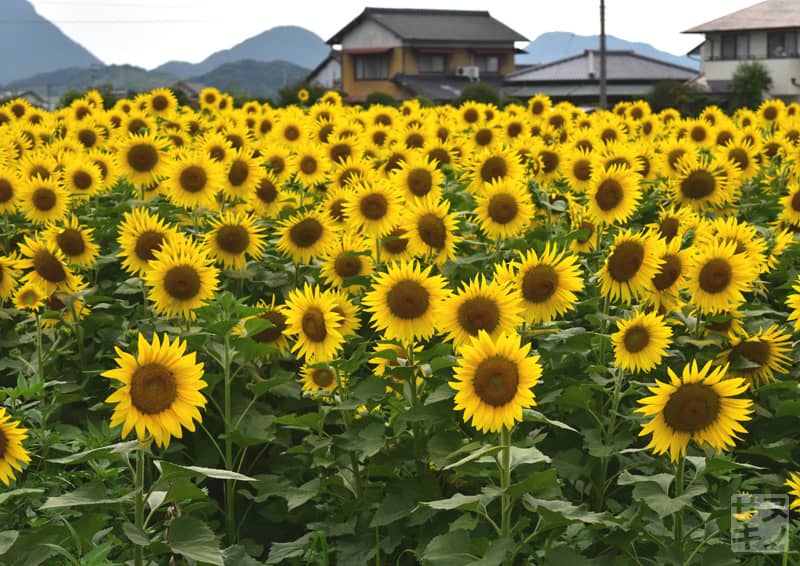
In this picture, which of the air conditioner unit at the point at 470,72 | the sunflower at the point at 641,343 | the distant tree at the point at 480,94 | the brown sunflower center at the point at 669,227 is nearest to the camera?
the sunflower at the point at 641,343

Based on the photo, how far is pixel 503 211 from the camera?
22.7ft

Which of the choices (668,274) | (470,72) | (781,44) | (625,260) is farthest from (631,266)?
(470,72)

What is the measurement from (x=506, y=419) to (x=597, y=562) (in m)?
0.89

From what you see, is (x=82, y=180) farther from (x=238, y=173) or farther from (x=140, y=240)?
(x=140, y=240)

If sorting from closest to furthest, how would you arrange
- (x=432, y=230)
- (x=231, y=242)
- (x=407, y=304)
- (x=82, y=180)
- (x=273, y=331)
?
(x=407, y=304), (x=273, y=331), (x=432, y=230), (x=231, y=242), (x=82, y=180)

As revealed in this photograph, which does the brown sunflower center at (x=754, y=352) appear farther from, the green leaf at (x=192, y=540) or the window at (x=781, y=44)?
the window at (x=781, y=44)

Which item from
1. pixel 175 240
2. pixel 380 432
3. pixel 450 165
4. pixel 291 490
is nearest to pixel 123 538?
pixel 291 490

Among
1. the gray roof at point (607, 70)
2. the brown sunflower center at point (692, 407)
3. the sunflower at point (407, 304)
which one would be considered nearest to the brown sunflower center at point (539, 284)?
the sunflower at point (407, 304)

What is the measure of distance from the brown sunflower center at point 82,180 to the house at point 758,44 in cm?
6047

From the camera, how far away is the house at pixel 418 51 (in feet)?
253

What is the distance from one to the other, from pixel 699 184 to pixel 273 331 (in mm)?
4054

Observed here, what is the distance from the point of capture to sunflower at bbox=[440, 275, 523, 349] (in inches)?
183

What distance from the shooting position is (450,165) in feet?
31.8

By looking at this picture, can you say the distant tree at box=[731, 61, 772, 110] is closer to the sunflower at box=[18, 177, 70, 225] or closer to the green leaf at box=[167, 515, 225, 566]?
the sunflower at box=[18, 177, 70, 225]
